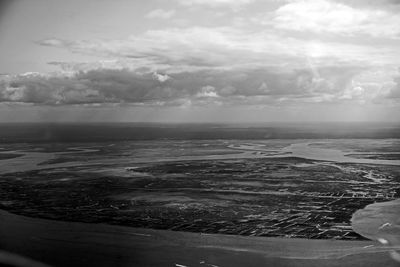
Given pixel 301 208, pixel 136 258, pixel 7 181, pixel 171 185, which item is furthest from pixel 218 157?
pixel 136 258

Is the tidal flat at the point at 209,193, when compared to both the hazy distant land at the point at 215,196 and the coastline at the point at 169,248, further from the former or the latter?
the coastline at the point at 169,248

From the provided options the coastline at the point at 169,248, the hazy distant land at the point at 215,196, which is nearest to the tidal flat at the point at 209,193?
the hazy distant land at the point at 215,196

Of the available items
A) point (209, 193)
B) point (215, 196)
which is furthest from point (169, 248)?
point (209, 193)

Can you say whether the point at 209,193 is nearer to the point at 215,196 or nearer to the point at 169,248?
the point at 215,196

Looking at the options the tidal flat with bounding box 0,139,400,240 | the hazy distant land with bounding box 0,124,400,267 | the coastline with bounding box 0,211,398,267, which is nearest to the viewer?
the coastline with bounding box 0,211,398,267

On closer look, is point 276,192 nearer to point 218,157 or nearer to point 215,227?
point 215,227

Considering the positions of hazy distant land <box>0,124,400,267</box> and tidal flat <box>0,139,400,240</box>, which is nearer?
hazy distant land <box>0,124,400,267</box>

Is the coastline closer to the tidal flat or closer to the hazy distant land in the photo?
the hazy distant land

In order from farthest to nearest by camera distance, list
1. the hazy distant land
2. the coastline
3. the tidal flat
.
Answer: the tidal flat < the hazy distant land < the coastline

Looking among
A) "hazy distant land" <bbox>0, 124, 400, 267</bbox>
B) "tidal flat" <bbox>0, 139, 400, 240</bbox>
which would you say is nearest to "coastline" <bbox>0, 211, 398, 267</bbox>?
"hazy distant land" <bbox>0, 124, 400, 267</bbox>
